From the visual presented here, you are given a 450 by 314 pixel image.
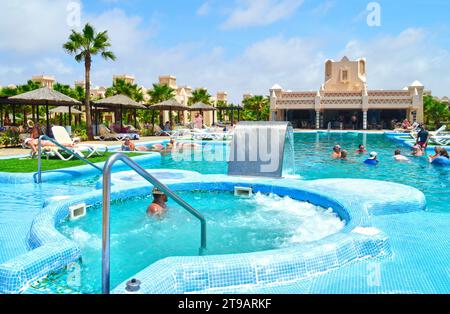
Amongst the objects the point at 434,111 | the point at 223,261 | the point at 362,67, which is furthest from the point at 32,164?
Answer: the point at 434,111

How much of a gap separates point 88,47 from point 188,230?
59.3 ft

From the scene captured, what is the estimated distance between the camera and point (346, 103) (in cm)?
4028

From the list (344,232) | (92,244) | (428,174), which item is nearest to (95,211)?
(92,244)

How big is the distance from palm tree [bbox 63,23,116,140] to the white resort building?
21.8 meters

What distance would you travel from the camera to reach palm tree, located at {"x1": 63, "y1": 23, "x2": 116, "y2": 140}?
21547 millimetres

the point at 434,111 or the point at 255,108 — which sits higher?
the point at 255,108

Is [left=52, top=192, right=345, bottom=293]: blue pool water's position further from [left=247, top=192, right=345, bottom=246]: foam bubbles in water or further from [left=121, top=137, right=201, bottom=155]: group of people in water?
[left=121, top=137, right=201, bottom=155]: group of people in water

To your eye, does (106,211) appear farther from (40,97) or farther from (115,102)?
(115,102)

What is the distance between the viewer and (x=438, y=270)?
14.7 feet

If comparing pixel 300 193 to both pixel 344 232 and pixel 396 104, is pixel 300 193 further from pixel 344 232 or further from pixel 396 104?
pixel 396 104

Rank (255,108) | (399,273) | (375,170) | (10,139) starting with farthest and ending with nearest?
(255,108), (10,139), (375,170), (399,273)

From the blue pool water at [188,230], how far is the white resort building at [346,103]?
101 feet

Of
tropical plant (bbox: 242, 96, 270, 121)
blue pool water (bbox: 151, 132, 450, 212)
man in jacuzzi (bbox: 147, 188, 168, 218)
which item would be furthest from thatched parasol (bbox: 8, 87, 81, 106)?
tropical plant (bbox: 242, 96, 270, 121)

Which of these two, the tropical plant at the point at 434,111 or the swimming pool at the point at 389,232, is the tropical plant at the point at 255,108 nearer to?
the tropical plant at the point at 434,111
